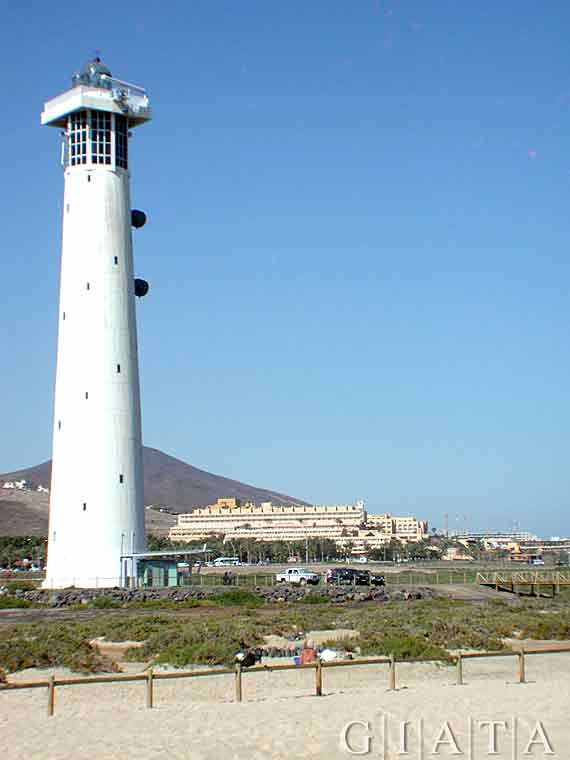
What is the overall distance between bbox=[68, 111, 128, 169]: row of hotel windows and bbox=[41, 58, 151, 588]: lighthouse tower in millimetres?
45

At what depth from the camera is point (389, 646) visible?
26859 mm

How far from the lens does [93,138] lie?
1937 inches

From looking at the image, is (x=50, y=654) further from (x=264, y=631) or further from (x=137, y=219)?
(x=137, y=219)

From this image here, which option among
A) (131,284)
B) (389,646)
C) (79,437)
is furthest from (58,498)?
(389,646)

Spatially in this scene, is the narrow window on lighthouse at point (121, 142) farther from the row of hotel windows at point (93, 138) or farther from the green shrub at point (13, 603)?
the green shrub at point (13, 603)

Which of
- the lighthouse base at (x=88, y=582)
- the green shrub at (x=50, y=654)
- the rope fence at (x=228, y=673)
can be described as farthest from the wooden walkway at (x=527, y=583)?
the green shrub at (x=50, y=654)

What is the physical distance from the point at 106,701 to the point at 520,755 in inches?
333

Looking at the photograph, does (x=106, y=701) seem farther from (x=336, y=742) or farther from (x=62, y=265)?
(x=62, y=265)

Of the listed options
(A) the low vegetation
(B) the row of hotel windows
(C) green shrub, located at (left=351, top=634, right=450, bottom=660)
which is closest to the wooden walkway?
(A) the low vegetation

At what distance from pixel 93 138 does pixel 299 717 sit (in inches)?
1412

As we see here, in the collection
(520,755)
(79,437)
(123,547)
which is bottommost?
(520,755)

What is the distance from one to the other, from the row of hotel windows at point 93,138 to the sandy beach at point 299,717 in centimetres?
2983

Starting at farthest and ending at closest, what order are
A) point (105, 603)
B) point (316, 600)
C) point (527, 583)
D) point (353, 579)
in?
1. point (353, 579)
2. point (527, 583)
3. point (316, 600)
4. point (105, 603)

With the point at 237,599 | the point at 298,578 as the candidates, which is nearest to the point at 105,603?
the point at 237,599
